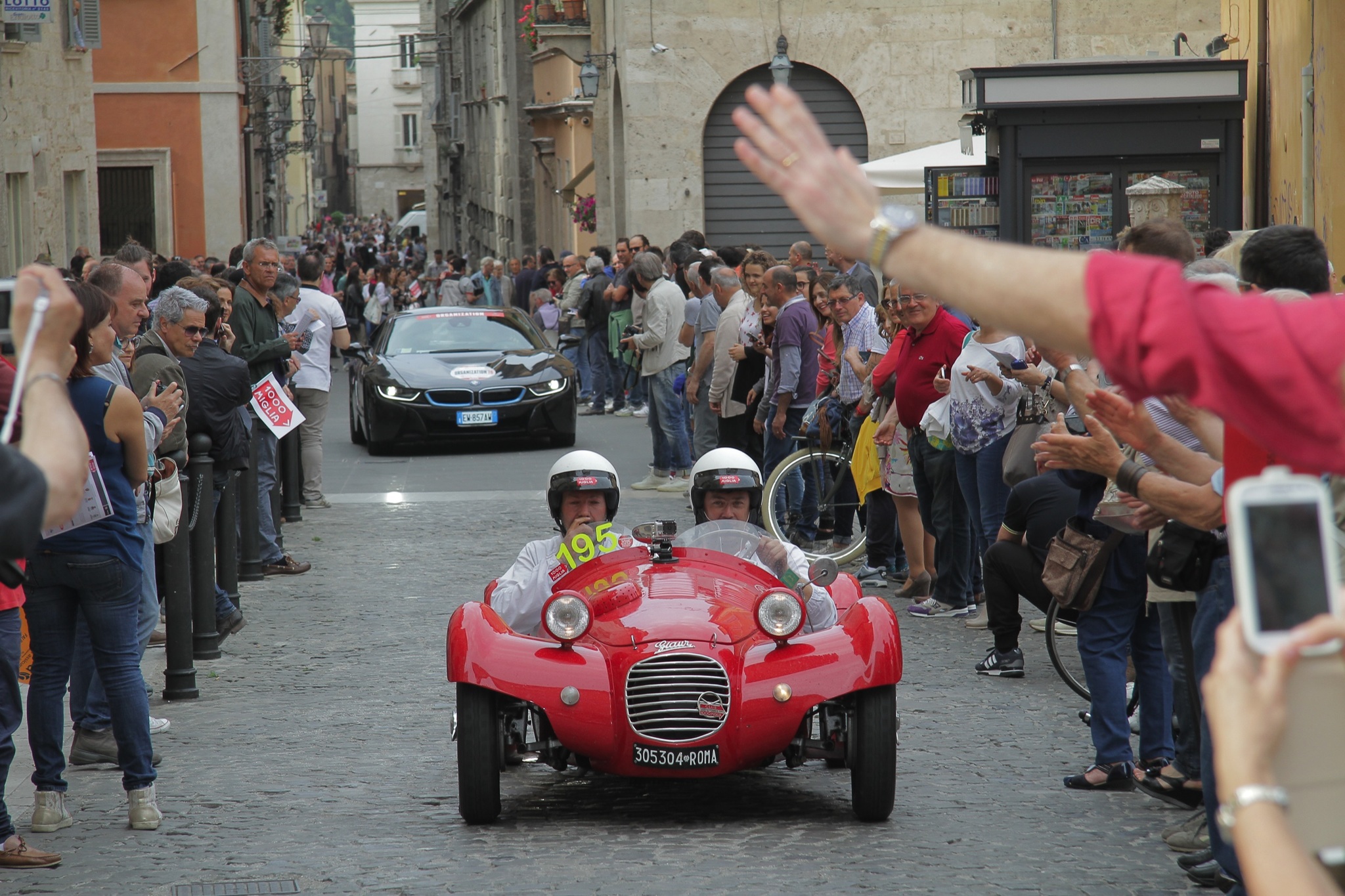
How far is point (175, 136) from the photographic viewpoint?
29953 mm

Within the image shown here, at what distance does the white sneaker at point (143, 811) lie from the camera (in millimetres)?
5762

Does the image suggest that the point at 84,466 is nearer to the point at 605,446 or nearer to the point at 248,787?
the point at 248,787

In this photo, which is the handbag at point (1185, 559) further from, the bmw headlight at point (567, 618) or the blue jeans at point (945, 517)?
the blue jeans at point (945, 517)

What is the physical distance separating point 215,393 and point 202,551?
842 mm

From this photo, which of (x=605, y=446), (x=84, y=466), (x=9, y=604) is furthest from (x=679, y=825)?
(x=605, y=446)

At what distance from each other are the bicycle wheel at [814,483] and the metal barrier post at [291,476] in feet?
13.7

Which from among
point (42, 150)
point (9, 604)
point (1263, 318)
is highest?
point (42, 150)

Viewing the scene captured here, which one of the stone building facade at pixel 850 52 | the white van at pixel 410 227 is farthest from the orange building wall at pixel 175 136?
the white van at pixel 410 227

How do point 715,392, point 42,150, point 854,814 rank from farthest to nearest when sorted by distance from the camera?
point 42,150 < point 715,392 < point 854,814

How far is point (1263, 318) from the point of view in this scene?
189 cm

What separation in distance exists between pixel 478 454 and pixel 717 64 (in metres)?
11.3

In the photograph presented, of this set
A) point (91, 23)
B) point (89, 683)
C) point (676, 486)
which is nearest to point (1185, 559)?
point (89, 683)

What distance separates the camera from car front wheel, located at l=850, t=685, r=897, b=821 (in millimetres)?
5555

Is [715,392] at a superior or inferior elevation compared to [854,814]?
superior
